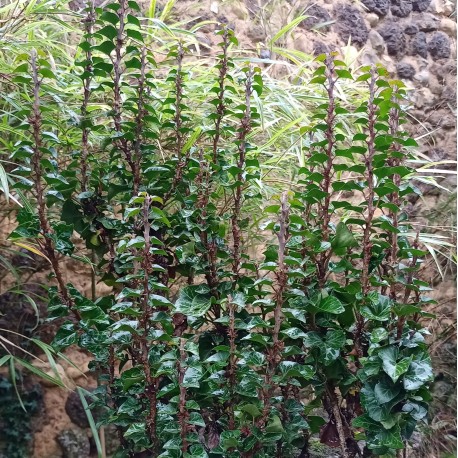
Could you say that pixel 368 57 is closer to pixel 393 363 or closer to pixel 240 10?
pixel 240 10

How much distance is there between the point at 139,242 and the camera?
3.30 feet

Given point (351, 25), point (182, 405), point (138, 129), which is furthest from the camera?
point (351, 25)

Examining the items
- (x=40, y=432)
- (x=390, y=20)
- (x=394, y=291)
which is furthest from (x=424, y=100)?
(x=40, y=432)

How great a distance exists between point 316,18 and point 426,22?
68 cm

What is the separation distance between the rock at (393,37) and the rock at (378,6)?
64 millimetres

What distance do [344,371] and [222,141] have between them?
0.71 meters

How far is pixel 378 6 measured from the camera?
114 inches

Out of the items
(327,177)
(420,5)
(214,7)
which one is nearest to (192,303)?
(327,177)

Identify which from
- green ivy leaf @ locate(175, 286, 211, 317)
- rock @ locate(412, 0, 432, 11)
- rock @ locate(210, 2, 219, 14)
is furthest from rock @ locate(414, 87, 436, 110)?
green ivy leaf @ locate(175, 286, 211, 317)

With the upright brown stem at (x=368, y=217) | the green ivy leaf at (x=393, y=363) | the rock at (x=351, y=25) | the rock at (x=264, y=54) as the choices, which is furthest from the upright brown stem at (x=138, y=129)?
the rock at (x=351, y=25)

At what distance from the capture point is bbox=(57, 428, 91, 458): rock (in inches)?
72.0

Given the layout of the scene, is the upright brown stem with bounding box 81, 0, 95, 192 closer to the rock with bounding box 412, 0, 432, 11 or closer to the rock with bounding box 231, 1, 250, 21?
the rock with bounding box 231, 1, 250, 21

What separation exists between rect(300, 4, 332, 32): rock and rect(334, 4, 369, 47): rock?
0.07 meters

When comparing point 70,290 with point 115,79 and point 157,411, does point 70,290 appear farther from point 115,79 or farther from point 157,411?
point 115,79
